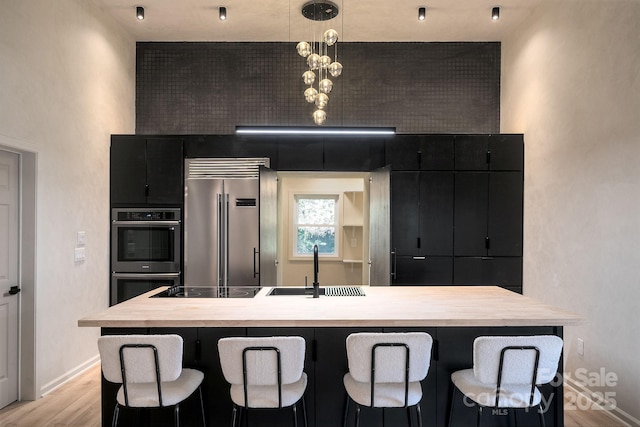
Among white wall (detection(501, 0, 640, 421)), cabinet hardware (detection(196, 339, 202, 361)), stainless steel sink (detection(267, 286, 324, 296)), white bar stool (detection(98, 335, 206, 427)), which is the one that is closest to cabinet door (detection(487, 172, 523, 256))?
white wall (detection(501, 0, 640, 421))

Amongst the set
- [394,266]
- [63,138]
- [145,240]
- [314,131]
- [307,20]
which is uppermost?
[307,20]

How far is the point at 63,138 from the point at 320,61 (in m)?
2.51

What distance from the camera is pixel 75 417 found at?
299cm

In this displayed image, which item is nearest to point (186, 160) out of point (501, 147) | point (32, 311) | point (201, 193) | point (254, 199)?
point (201, 193)

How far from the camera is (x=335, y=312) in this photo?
2.41m

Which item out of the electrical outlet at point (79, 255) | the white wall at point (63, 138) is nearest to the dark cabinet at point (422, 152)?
the white wall at point (63, 138)

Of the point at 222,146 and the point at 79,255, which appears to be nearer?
the point at 79,255

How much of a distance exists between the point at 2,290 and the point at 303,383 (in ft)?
8.25

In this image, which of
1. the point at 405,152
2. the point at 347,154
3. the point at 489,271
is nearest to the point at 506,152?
the point at 405,152

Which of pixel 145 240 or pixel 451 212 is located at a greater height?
pixel 451 212

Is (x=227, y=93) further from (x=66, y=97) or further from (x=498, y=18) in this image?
(x=498, y=18)

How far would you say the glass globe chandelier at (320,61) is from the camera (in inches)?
105

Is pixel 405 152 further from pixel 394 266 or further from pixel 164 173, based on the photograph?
pixel 164 173

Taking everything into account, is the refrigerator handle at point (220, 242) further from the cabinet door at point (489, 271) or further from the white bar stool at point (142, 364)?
the cabinet door at point (489, 271)
